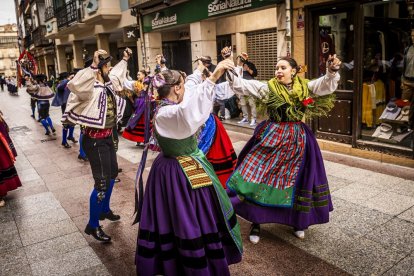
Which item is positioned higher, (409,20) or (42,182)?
(409,20)

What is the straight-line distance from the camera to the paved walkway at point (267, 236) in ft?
11.5

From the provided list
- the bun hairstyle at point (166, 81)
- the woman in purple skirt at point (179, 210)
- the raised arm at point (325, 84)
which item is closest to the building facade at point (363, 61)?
the raised arm at point (325, 84)

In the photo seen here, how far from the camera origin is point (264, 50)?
1145 cm

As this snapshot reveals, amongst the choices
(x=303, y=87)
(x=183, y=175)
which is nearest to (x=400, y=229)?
(x=303, y=87)

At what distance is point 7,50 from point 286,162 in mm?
114421

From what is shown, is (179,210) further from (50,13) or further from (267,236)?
(50,13)

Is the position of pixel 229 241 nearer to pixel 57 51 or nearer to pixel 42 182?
pixel 42 182

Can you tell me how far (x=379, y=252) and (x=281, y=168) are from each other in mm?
1227

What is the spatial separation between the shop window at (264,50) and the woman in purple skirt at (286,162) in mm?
7283

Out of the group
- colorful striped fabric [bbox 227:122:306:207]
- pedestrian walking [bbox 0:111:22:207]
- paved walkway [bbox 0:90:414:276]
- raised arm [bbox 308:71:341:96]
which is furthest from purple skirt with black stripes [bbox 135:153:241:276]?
pedestrian walking [bbox 0:111:22:207]

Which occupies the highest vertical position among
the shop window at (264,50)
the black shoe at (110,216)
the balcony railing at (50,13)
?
the balcony railing at (50,13)

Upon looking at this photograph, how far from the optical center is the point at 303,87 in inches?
152

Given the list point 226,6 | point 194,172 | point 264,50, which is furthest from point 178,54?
point 194,172

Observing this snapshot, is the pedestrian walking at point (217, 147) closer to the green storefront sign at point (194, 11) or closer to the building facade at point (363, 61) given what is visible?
the building facade at point (363, 61)
